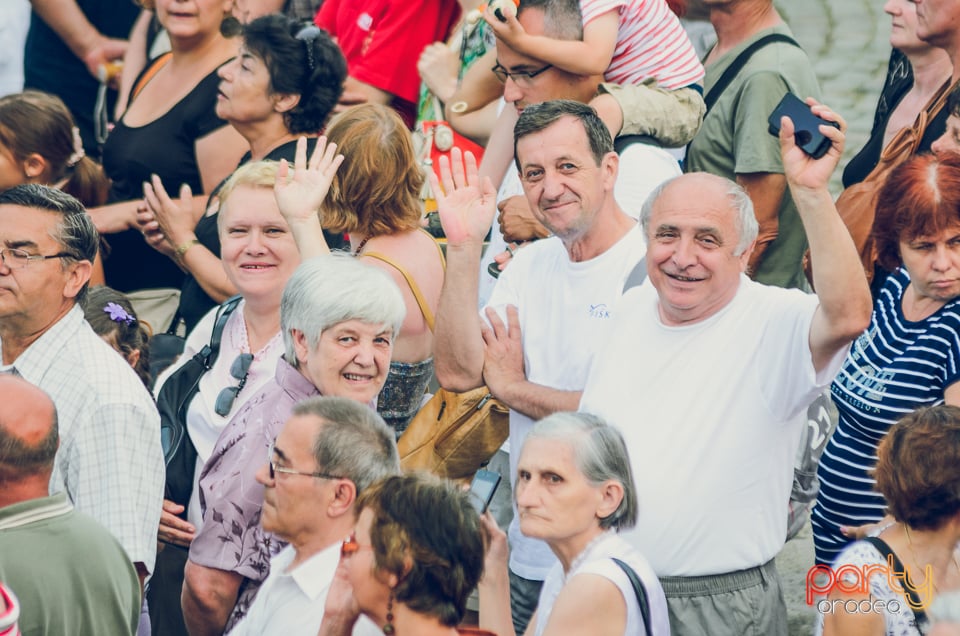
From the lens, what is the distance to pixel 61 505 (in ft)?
12.2

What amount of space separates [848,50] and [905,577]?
262 inches

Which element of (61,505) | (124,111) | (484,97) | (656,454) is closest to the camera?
(61,505)

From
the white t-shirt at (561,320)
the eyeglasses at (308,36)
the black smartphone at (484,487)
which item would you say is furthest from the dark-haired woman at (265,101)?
the black smartphone at (484,487)

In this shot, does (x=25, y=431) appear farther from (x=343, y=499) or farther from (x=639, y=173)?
(x=639, y=173)

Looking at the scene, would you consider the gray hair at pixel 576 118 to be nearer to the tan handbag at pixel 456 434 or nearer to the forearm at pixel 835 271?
the tan handbag at pixel 456 434

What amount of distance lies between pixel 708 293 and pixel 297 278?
4.07ft

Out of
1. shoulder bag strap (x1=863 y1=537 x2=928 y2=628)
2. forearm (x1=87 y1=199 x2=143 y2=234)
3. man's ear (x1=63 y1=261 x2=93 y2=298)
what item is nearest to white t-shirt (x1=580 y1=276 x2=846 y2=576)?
shoulder bag strap (x1=863 y1=537 x2=928 y2=628)

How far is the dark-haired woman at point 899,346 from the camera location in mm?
4469

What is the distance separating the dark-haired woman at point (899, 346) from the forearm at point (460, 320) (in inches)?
46.8

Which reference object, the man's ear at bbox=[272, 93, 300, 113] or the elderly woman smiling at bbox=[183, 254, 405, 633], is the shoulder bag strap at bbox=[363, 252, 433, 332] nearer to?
the elderly woman smiling at bbox=[183, 254, 405, 633]

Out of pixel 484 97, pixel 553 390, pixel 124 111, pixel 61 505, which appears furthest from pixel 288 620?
pixel 124 111

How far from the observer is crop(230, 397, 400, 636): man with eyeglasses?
12.5ft

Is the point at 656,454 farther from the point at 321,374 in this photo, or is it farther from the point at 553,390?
the point at 321,374

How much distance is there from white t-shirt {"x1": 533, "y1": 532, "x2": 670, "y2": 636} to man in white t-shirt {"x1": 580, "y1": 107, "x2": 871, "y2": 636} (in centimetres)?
26
